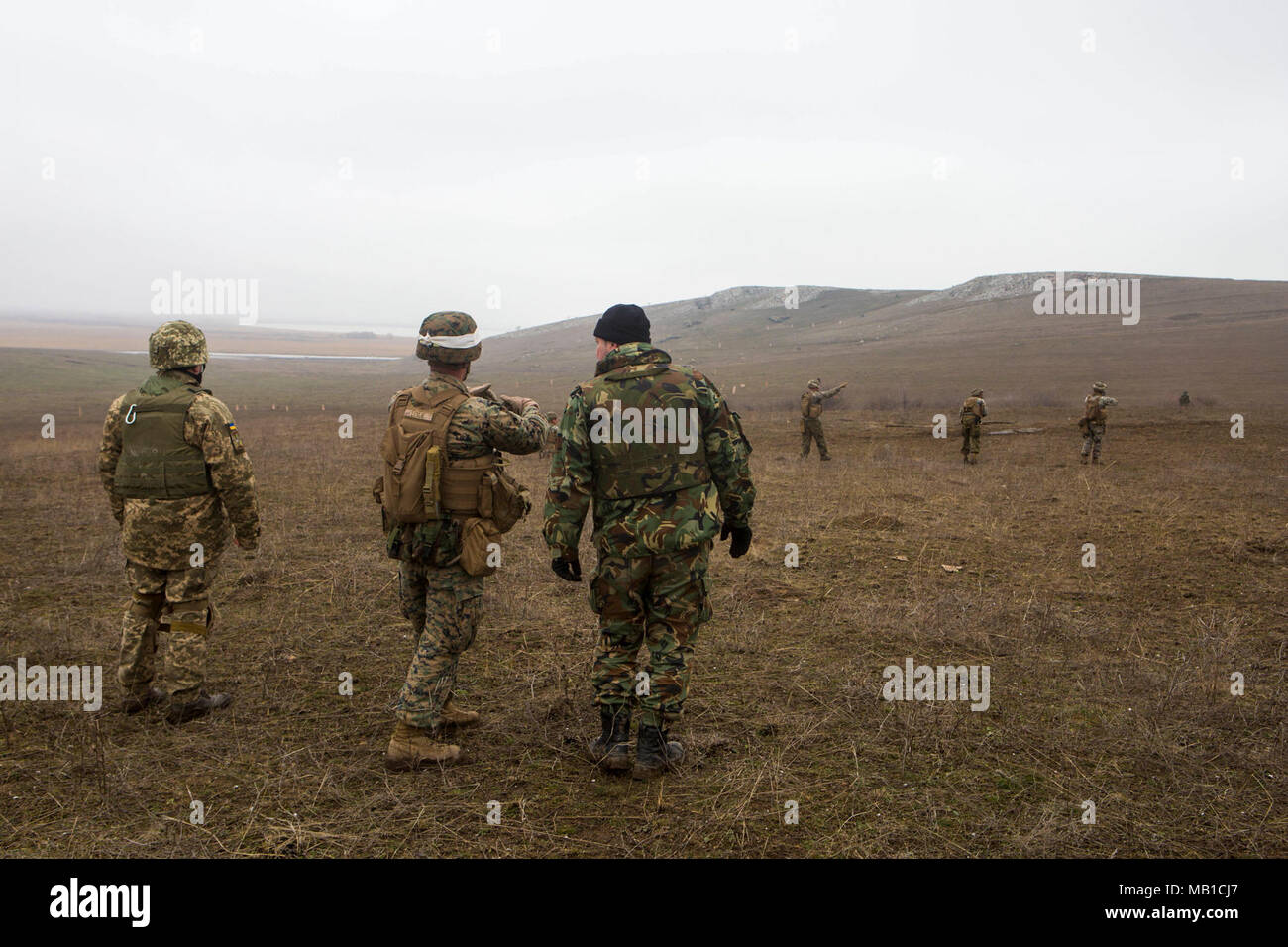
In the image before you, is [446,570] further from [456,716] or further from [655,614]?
[655,614]

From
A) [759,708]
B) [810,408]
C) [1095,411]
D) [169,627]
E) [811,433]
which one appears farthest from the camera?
[811,433]

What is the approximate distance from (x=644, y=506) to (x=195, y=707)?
2831mm

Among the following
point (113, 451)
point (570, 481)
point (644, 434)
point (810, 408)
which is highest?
point (810, 408)

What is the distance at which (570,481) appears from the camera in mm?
3955

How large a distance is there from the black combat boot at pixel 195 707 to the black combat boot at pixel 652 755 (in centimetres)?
253

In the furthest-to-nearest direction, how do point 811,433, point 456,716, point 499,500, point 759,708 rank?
point 811,433 < point 759,708 < point 456,716 < point 499,500

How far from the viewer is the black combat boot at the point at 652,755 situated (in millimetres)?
3910

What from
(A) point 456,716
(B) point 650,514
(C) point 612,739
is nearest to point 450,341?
(B) point 650,514

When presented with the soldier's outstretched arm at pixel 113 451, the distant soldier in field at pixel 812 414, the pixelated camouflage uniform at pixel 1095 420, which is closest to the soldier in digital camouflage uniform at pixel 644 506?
the soldier's outstretched arm at pixel 113 451

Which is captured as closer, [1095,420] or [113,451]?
[113,451]

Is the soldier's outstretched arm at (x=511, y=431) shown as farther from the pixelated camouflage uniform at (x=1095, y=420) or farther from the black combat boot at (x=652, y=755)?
the pixelated camouflage uniform at (x=1095, y=420)

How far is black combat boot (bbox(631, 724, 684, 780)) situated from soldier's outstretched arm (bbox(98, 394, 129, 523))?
128 inches

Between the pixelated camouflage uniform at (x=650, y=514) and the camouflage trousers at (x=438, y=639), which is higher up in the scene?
the pixelated camouflage uniform at (x=650, y=514)
